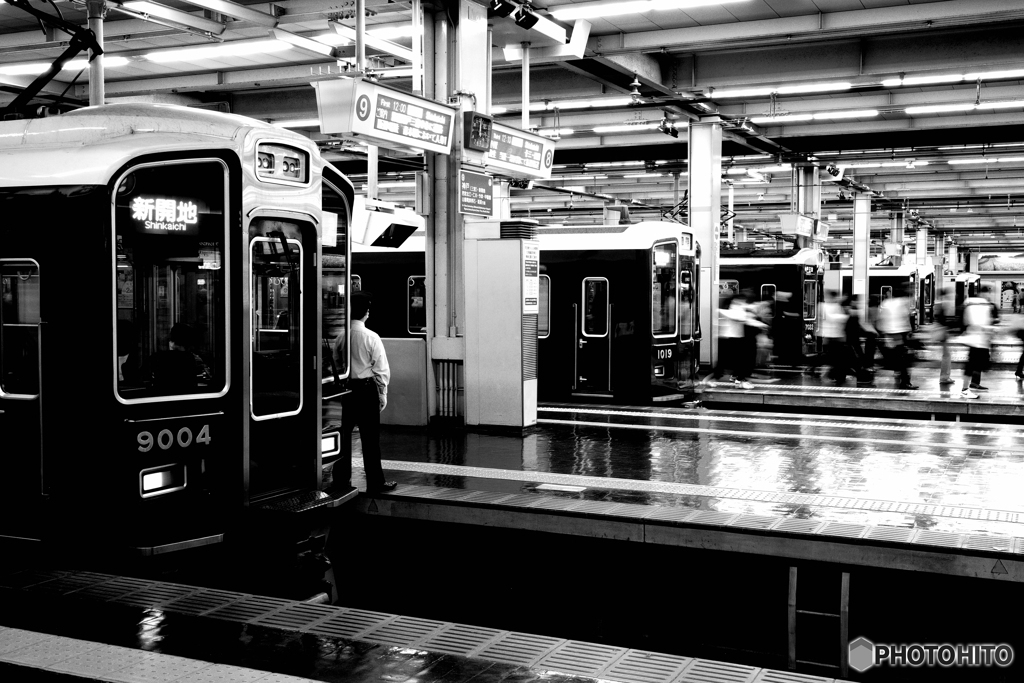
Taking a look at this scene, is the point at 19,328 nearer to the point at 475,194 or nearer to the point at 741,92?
the point at 475,194

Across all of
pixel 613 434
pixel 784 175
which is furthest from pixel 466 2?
pixel 784 175

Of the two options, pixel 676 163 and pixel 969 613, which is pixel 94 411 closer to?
pixel 969 613

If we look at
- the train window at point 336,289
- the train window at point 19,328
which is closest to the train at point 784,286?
the train window at point 336,289

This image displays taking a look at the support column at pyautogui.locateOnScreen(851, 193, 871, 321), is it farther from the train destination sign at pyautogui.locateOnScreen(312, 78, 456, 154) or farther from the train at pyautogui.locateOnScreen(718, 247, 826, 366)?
the train destination sign at pyautogui.locateOnScreen(312, 78, 456, 154)

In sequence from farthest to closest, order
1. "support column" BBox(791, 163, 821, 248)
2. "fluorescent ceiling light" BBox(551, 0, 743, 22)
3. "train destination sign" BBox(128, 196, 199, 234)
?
"support column" BBox(791, 163, 821, 248), "fluorescent ceiling light" BBox(551, 0, 743, 22), "train destination sign" BBox(128, 196, 199, 234)

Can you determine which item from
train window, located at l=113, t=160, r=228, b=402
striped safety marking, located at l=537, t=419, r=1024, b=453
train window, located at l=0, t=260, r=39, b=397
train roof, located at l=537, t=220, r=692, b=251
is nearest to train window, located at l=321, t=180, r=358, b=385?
train window, located at l=113, t=160, r=228, b=402

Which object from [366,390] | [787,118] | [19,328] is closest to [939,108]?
[787,118]

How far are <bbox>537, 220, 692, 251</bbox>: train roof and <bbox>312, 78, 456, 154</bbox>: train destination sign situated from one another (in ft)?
15.8

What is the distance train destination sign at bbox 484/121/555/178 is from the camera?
12.3 meters

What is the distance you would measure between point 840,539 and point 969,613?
107cm

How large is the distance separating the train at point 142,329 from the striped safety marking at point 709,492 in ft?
7.59

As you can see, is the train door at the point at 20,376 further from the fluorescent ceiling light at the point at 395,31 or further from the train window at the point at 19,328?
the fluorescent ceiling light at the point at 395,31

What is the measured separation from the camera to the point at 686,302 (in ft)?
54.3

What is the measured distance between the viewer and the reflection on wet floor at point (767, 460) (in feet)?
25.9
